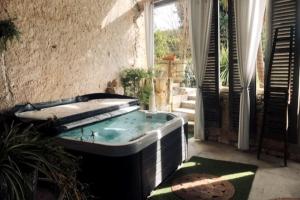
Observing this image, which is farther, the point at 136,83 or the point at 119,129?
the point at 136,83

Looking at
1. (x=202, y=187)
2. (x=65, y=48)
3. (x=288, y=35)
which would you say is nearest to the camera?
(x=202, y=187)

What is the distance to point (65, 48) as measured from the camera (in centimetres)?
340

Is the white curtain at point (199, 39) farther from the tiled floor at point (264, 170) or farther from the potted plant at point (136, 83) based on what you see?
the potted plant at point (136, 83)

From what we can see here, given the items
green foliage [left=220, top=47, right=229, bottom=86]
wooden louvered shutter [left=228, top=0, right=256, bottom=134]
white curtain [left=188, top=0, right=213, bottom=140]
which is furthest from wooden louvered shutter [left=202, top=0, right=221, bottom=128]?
green foliage [left=220, top=47, right=229, bottom=86]

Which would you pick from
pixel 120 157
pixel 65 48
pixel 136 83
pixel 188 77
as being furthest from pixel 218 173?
pixel 188 77

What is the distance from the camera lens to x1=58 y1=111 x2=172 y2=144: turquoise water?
2.48 m

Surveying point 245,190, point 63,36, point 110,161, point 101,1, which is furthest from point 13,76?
point 245,190

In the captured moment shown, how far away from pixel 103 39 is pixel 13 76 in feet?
5.14

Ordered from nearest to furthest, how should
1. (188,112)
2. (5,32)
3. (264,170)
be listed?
(5,32)
(264,170)
(188,112)

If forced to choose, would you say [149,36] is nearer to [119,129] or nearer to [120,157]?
[119,129]

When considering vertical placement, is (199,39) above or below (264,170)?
Result: above

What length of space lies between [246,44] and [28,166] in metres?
3.25

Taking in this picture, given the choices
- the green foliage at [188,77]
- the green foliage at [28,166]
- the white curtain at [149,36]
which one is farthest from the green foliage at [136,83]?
the green foliage at [28,166]

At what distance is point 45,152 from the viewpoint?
1097 mm
